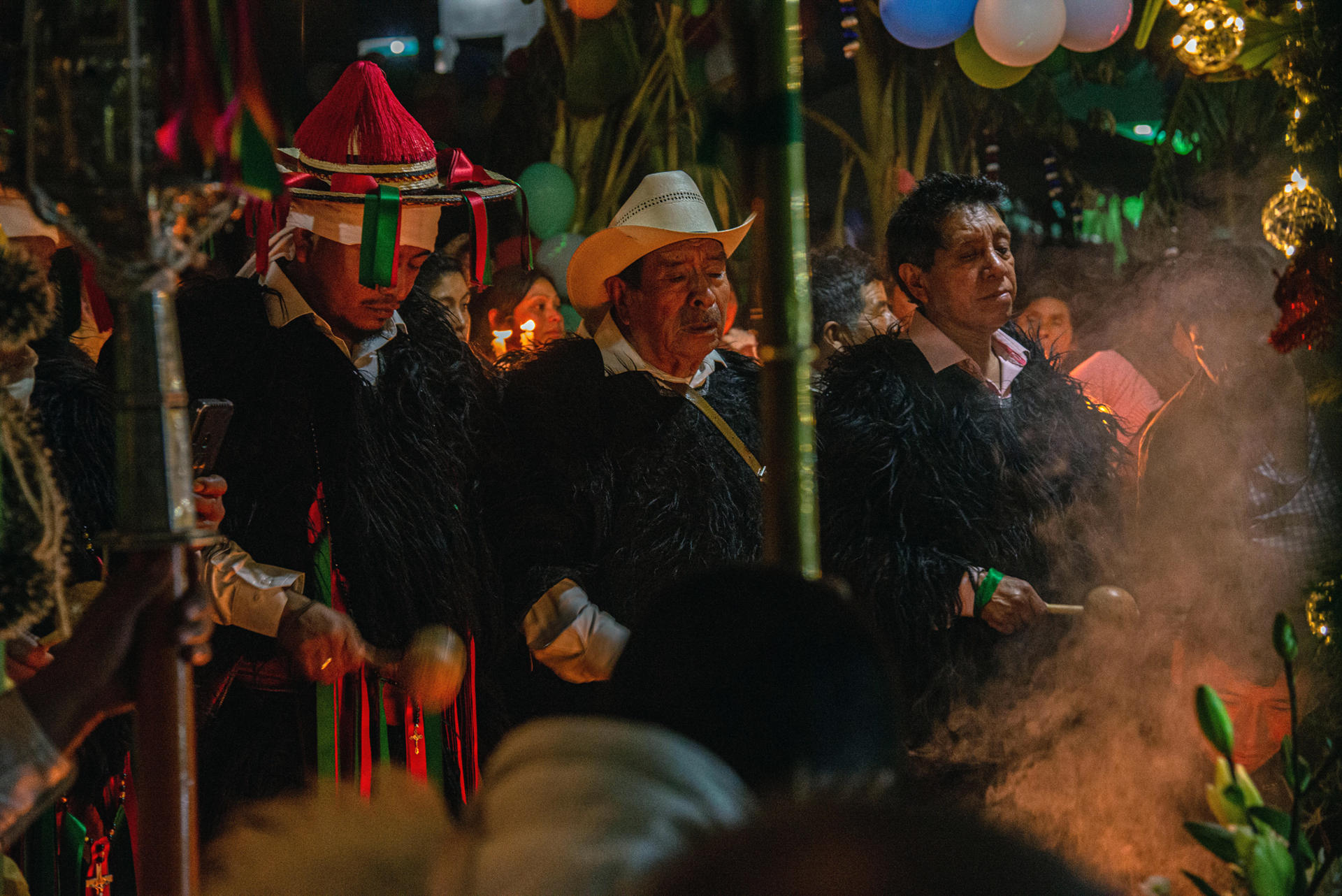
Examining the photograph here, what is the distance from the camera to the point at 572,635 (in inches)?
105

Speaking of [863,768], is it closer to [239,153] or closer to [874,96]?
[239,153]

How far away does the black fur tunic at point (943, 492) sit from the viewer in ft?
9.55

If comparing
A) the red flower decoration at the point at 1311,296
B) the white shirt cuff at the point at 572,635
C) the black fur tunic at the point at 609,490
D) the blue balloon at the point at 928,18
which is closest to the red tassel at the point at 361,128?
the black fur tunic at the point at 609,490

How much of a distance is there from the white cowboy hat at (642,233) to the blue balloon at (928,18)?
1.60m

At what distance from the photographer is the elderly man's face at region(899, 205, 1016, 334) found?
315 cm

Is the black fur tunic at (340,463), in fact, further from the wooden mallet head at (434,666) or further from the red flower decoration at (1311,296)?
the red flower decoration at (1311,296)

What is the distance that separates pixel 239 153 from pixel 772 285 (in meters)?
0.57

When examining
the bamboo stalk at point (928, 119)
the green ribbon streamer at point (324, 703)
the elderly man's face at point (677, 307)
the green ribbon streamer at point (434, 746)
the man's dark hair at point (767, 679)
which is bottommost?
the green ribbon streamer at point (434, 746)

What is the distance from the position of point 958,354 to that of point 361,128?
5.18 ft

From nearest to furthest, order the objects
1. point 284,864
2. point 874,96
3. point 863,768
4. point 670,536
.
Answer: point 284,864, point 863,768, point 670,536, point 874,96

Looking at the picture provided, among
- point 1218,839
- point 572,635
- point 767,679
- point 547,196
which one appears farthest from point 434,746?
point 547,196

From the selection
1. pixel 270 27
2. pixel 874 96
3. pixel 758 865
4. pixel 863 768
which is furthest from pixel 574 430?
pixel 874 96

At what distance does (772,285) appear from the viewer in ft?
A: 4.11

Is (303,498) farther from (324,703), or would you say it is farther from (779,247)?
(779,247)
